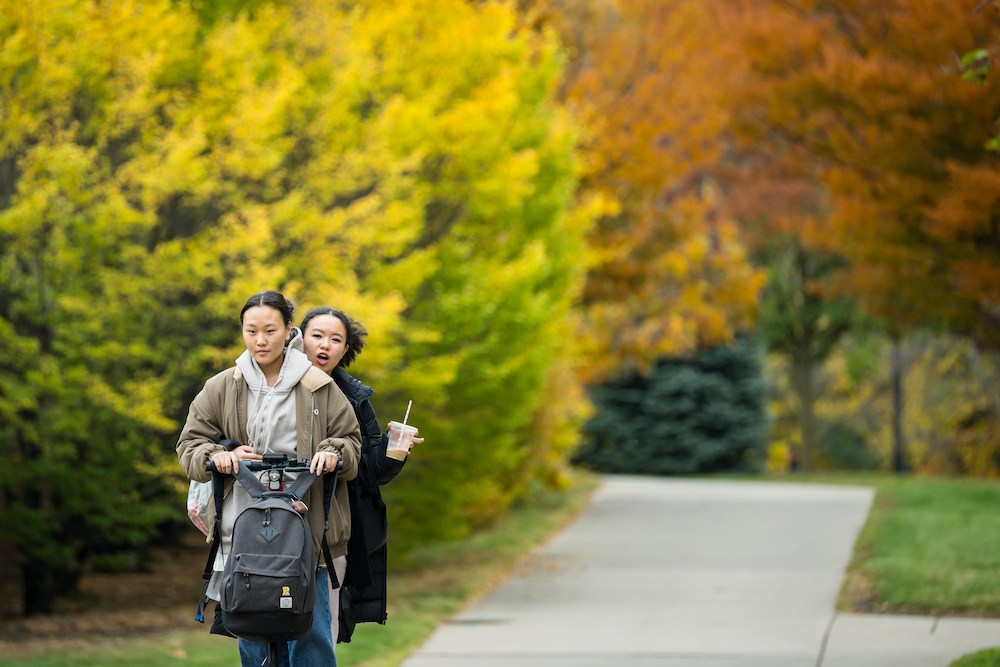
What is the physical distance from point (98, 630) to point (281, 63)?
4.53m

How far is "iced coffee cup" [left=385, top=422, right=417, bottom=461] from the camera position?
401 centimetres

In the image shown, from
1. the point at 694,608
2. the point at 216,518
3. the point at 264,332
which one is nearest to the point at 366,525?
the point at 216,518

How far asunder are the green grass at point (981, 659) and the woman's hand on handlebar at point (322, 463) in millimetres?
4170

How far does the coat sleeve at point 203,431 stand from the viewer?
3.71 meters

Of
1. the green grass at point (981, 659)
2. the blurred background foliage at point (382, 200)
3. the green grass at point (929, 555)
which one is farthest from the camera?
the green grass at point (929, 555)

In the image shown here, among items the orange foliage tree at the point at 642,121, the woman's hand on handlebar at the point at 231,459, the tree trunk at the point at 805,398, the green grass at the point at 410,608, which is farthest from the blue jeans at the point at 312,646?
the tree trunk at the point at 805,398

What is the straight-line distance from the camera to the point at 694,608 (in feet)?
28.3

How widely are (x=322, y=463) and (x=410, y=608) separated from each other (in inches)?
217

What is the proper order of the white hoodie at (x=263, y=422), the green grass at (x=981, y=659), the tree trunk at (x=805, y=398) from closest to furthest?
1. the white hoodie at (x=263, y=422)
2. the green grass at (x=981, y=659)
3. the tree trunk at (x=805, y=398)

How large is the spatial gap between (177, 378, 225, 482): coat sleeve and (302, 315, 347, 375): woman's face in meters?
0.50

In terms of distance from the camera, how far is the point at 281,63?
348 inches

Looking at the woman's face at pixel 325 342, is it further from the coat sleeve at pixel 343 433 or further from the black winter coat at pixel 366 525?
the coat sleeve at pixel 343 433

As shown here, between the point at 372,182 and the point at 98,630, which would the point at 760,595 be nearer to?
the point at 372,182

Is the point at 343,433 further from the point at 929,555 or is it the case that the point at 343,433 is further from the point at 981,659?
the point at 929,555
